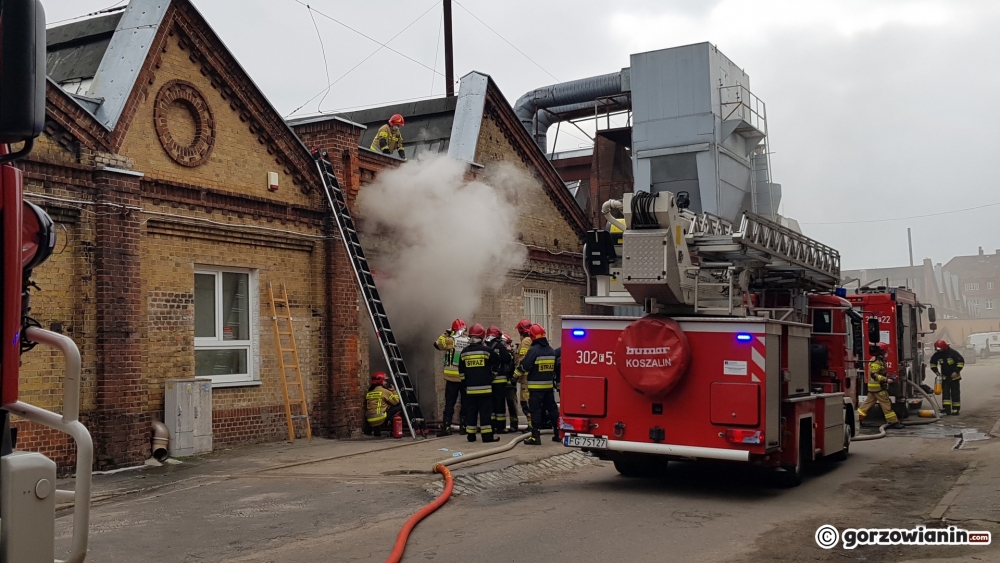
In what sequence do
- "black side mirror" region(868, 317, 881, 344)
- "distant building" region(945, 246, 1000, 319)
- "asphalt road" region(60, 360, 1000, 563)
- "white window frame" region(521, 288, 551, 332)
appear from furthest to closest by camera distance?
"distant building" region(945, 246, 1000, 319) → "white window frame" region(521, 288, 551, 332) → "black side mirror" region(868, 317, 881, 344) → "asphalt road" region(60, 360, 1000, 563)

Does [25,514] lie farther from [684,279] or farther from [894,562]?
[684,279]

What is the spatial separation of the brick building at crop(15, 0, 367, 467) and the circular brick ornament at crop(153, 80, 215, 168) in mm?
20

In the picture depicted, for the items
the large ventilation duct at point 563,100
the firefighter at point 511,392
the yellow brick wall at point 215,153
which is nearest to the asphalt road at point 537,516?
the firefighter at point 511,392

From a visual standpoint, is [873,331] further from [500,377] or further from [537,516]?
[537,516]

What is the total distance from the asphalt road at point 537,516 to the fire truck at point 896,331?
22.4 feet

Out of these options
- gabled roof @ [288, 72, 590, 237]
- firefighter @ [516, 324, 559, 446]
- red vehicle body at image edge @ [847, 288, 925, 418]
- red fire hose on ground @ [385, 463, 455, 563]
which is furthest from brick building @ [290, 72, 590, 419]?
red fire hose on ground @ [385, 463, 455, 563]

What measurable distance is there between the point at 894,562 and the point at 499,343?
819 centimetres

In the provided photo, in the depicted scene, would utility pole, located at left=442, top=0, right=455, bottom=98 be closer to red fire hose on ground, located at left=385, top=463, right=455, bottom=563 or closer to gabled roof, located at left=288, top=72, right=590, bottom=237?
gabled roof, located at left=288, top=72, right=590, bottom=237

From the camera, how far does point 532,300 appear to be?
2017cm

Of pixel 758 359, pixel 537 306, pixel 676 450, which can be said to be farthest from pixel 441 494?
pixel 537 306

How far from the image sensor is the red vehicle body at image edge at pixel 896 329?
18.1 m

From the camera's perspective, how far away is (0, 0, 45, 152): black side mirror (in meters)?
3.02

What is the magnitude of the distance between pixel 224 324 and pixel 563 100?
20163mm

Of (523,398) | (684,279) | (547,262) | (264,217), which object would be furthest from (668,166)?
(684,279)
